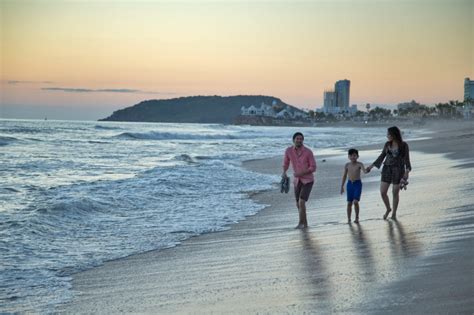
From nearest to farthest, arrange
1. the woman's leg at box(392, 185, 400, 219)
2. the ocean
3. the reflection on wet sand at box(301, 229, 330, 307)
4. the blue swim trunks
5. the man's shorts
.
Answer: the reflection on wet sand at box(301, 229, 330, 307)
the ocean
the woman's leg at box(392, 185, 400, 219)
the blue swim trunks
the man's shorts

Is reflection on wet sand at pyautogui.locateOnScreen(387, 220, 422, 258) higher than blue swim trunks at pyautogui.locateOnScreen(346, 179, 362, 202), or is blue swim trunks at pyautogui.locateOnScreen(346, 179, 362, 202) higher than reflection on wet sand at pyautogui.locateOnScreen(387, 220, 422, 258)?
blue swim trunks at pyautogui.locateOnScreen(346, 179, 362, 202)

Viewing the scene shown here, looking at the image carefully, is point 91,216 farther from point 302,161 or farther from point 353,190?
point 353,190

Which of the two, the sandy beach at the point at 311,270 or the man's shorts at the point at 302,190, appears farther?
the man's shorts at the point at 302,190

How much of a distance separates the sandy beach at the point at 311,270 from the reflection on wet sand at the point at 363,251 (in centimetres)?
1

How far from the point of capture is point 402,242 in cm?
695

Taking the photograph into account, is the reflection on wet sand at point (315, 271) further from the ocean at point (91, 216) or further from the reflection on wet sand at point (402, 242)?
the ocean at point (91, 216)

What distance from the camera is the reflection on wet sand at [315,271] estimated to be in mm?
5016

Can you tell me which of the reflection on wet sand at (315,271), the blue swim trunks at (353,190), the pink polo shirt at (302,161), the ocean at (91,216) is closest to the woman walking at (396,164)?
the blue swim trunks at (353,190)

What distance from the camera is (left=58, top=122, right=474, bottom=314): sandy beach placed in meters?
4.79

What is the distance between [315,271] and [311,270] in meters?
0.08

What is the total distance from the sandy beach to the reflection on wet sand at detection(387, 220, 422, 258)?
1 centimetres

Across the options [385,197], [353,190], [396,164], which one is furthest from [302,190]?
[396,164]

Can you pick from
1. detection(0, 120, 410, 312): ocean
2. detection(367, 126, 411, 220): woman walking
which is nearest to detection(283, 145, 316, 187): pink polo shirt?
detection(367, 126, 411, 220): woman walking

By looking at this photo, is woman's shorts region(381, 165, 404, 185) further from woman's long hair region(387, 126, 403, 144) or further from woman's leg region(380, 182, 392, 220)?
woman's long hair region(387, 126, 403, 144)
